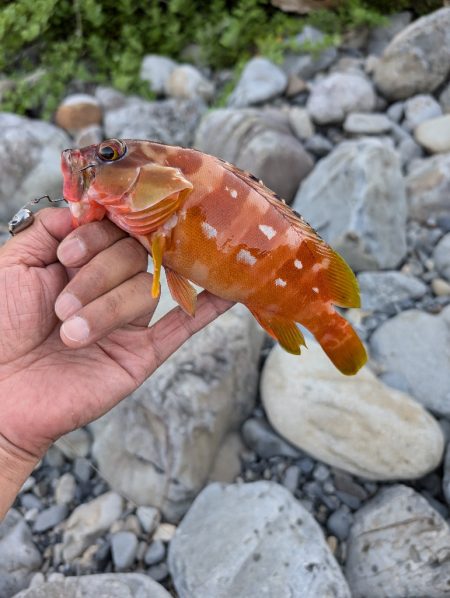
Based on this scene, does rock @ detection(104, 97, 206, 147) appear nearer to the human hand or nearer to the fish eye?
the human hand

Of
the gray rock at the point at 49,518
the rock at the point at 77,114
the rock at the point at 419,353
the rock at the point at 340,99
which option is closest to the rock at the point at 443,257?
the rock at the point at 419,353

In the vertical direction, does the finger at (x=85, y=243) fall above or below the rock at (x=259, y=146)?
above

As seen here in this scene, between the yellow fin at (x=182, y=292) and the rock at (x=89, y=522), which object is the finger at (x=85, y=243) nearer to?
the yellow fin at (x=182, y=292)

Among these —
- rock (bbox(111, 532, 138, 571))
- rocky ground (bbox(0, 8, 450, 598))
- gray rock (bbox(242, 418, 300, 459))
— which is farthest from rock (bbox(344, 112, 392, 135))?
rock (bbox(111, 532, 138, 571))

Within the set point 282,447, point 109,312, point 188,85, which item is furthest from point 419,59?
point 109,312

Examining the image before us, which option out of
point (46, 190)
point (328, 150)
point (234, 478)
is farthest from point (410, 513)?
point (46, 190)

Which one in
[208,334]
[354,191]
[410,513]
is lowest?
[410,513]

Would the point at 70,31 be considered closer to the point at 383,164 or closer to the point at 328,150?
the point at 328,150
